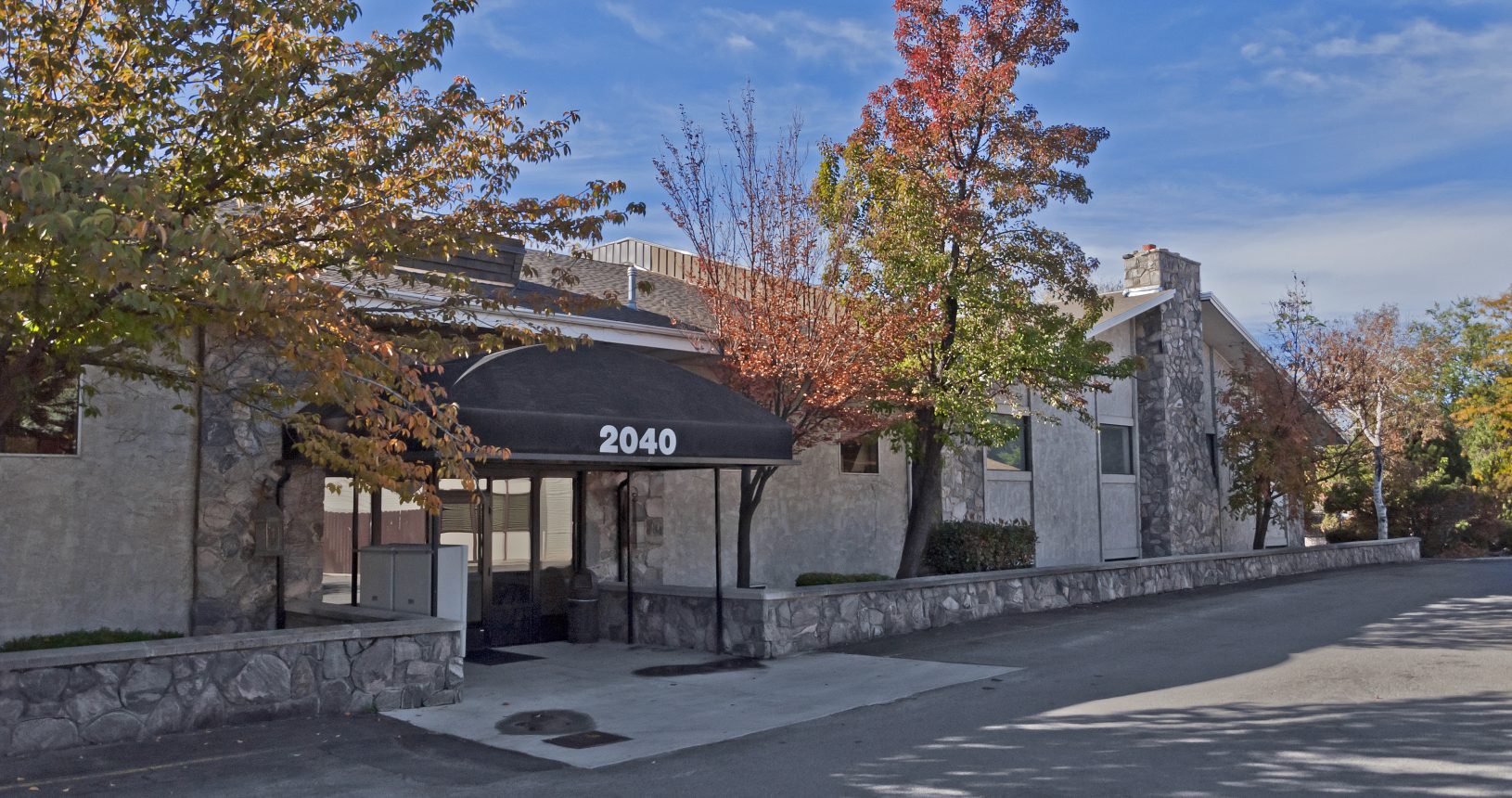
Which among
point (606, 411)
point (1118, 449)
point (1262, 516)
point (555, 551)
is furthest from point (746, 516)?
point (1262, 516)

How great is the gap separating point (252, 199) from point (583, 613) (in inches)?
299

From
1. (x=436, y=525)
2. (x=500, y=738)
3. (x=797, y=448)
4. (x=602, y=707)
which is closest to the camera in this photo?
(x=500, y=738)

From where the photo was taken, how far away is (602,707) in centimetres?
1034

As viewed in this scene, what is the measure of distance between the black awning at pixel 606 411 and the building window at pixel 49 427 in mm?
3389

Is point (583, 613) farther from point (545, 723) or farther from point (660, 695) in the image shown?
point (545, 723)

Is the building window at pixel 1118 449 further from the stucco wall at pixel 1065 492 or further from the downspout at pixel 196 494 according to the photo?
the downspout at pixel 196 494

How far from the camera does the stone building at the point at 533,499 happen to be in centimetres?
1079

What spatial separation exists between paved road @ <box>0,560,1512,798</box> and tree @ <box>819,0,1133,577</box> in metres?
4.32

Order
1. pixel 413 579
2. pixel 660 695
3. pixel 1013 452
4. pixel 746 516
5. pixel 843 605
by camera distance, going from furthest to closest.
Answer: pixel 1013 452 < pixel 746 516 < pixel 843 605 < pixel 413 579 < pixel 660 695

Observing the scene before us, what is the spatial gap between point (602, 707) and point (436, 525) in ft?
7.71

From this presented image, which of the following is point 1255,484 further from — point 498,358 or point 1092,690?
point 498,358

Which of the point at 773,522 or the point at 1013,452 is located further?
the point at 1013,452

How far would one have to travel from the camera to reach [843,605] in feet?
46.2

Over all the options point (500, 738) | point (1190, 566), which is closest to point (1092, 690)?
point (500, 738)
